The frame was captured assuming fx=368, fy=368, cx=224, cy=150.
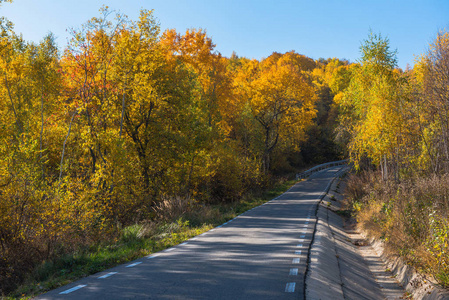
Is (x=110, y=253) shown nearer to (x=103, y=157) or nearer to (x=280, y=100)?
(x=103, y=157)

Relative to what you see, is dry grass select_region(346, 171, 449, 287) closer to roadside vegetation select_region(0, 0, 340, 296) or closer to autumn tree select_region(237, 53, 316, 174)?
roadside vegetation select_region(0, 0, 340, 296)

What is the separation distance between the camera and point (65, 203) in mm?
10125

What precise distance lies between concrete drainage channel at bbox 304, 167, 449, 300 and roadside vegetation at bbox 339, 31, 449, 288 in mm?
408

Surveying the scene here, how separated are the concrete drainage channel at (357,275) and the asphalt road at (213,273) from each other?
32 cm

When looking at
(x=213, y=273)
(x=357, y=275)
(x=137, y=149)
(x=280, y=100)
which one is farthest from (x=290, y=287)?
(x=280, y=100)

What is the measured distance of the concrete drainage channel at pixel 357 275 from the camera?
687 centimetres

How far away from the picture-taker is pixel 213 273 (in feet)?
22.9

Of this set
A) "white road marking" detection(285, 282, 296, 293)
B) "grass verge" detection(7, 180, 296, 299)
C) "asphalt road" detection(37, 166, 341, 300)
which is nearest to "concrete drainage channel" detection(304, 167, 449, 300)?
"white road marking" detection(285, 282, 296, 293)

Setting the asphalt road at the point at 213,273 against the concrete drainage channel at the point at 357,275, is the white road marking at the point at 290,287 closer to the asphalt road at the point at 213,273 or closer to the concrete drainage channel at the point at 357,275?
the asphalt road at the point at 213,273

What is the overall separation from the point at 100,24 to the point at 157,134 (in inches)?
240

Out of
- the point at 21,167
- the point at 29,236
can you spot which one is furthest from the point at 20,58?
the point at 29,236

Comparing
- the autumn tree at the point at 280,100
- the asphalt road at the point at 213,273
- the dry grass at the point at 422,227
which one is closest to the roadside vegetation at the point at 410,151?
the dry grass at the point at 422,227

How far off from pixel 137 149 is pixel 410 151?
1417cm

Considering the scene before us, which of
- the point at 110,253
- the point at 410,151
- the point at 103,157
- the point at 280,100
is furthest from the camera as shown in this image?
the point at 280,100
